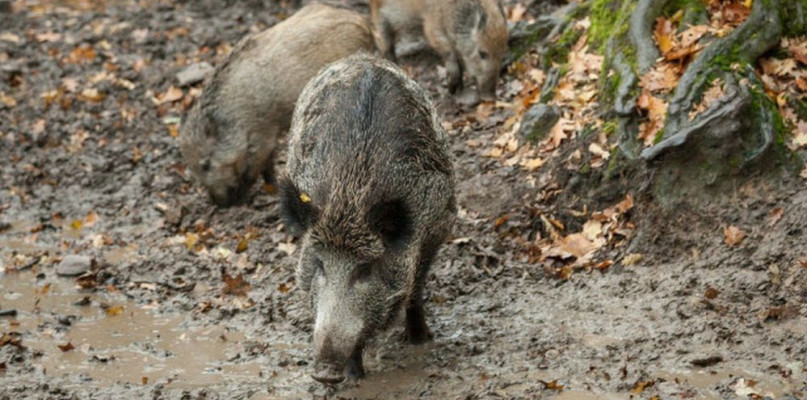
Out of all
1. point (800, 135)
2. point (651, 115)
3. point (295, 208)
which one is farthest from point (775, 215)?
point (295, 208)

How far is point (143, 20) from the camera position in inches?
506

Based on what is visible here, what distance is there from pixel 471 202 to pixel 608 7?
6.14 ft

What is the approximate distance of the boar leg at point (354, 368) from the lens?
5582 millimetres

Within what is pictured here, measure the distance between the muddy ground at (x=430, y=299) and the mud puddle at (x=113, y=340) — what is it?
2 cm

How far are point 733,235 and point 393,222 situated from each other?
200cm

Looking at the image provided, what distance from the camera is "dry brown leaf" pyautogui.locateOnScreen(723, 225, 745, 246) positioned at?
6.09 m

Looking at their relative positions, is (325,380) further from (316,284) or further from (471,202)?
(471,202)

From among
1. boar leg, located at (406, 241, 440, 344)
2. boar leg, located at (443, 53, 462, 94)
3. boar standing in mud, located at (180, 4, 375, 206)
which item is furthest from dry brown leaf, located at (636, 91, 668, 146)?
boar leg, located at (443, 53, 462, 94)

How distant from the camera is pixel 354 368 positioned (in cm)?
562

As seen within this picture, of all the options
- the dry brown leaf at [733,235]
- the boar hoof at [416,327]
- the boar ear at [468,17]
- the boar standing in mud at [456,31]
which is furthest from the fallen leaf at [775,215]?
the boar ear at [468,17]

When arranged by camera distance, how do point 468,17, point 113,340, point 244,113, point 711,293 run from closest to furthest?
1. point 711,293
2. point 113,340
3. point 244,113
4. point 468,17

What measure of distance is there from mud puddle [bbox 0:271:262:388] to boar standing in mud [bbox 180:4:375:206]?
1708 mm

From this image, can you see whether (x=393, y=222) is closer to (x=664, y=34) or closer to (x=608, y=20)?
(x=664, y=34)

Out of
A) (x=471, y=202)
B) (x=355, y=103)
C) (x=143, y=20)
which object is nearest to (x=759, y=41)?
(x=471, y=202)
